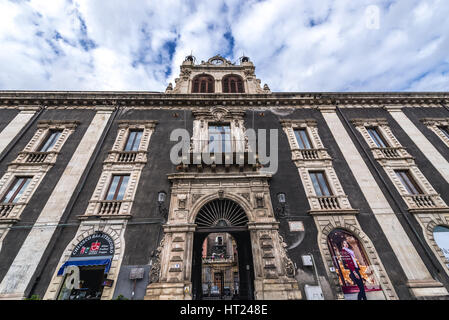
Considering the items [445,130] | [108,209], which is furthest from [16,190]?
[445,130]

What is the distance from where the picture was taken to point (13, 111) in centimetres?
1334

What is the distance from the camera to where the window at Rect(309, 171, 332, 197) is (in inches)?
412

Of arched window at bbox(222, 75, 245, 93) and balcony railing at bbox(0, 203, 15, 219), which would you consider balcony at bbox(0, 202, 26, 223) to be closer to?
balcony railing at bbox(0, 203, 15, 219)

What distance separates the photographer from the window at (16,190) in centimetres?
961

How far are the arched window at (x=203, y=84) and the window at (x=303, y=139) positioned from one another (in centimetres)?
803

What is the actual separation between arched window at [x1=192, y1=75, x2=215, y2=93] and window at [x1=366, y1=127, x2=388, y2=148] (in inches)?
483

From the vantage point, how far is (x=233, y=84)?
55.1ft

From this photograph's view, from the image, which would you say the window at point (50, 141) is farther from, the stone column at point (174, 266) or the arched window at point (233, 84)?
the arched window at point (233, 84)

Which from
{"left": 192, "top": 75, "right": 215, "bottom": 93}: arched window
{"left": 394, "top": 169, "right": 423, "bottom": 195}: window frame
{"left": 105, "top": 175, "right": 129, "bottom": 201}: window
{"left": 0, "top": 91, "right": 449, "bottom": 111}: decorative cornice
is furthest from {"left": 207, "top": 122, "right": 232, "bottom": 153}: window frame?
{"left": 394, "top": 169, "right": 423, "bottom": 195}: window frame

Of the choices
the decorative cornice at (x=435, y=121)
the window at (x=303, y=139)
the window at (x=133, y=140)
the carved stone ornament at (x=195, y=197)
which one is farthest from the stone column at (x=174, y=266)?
the decorative cornice at (x=435, y=121)

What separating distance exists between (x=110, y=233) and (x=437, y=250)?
1482cm

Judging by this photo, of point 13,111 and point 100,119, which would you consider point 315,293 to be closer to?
point 100,119

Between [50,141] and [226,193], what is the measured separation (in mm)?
11771
